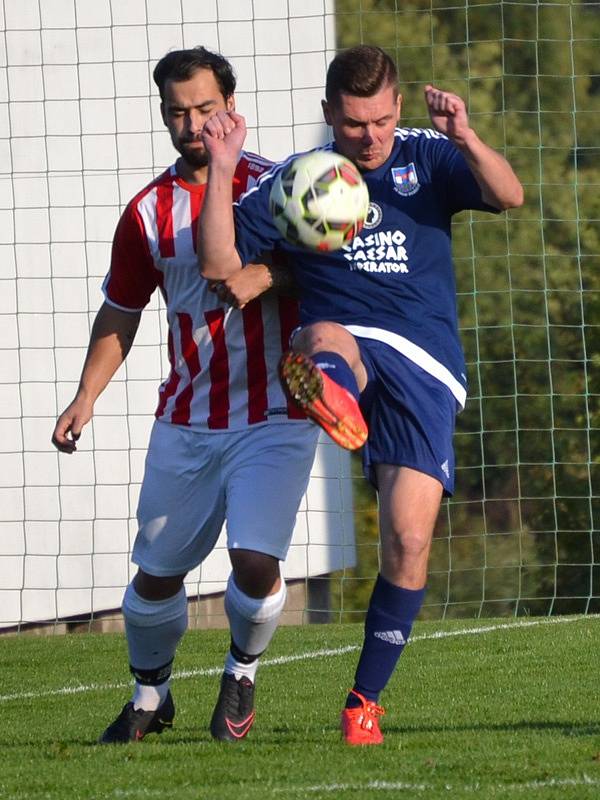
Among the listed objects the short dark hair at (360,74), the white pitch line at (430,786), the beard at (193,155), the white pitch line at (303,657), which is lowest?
the white pitch line at (303,657)

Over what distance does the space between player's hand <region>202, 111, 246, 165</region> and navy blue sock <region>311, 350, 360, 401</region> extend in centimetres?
66

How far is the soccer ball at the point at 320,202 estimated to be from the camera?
4.62 metres

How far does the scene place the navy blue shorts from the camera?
4637 millimetres

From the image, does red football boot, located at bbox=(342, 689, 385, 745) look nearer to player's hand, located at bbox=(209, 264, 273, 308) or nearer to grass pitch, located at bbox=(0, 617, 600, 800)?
grass pitch, located at bbox=(0, 617, 600, 800)

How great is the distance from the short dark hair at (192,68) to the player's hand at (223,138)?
0.21 metres

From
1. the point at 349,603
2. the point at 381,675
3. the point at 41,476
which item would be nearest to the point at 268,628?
the point at 381,675

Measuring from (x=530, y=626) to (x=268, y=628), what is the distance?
151 inches

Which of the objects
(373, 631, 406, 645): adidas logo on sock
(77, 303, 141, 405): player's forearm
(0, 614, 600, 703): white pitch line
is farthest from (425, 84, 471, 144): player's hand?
(0, 614, 600, 703): white pitch line

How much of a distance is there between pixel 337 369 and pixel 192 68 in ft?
3.59

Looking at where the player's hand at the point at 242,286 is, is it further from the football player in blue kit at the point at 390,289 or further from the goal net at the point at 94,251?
the goal net at the point at 94,251

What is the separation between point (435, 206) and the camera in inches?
191

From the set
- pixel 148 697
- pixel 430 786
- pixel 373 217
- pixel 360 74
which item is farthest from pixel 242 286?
pixel 430 786

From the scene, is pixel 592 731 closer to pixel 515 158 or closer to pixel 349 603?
pixel 349 603

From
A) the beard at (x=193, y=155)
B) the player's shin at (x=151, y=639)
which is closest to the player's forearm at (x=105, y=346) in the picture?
the beard at (x=193, y=155)
